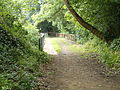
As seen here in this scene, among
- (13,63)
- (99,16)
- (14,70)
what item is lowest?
(14,70)

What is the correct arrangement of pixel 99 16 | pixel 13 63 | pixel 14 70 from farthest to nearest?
1. pixel 99 16
2. pixel 13 63
3. pixel 14 70

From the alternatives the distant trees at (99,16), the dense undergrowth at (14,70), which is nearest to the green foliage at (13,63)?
the dense undergrowth at (14,70)

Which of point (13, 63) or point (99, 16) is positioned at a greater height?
point (99, 16)

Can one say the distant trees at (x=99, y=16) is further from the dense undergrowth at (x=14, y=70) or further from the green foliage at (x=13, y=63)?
the green foliage at (x=13, y=63)

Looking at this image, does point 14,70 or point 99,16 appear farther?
point 99,16

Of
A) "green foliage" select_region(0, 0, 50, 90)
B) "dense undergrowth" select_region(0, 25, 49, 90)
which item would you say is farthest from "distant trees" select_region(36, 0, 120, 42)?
"green foliage" select_region(0, 0, 50, 90)

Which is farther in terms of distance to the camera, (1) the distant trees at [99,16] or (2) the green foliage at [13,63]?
(1) the distant trees at [99,16]

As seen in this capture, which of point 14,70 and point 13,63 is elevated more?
point 13,63

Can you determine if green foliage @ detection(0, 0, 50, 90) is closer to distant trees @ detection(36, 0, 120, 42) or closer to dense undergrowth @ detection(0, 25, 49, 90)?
dense undergrowth @ detection(0, 25, 49, 90)

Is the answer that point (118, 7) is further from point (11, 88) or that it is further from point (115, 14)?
point (11, 88)

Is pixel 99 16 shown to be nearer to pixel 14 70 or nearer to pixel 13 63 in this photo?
pixel 13 63

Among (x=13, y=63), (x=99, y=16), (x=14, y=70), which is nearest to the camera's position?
(x=14, y=70)

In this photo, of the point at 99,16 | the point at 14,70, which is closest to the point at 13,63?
the point at 14,70

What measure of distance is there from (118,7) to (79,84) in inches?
324
